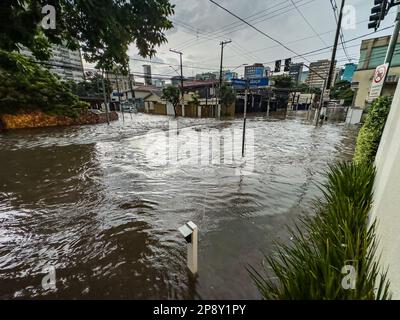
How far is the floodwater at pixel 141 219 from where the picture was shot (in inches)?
89.9

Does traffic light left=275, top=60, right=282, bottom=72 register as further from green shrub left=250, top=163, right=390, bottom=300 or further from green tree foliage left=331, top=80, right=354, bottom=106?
green tree foliage left=331, top=80, right=354, bottom=106

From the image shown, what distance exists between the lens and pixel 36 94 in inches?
478

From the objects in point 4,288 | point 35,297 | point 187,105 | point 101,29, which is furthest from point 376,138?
point 187,105

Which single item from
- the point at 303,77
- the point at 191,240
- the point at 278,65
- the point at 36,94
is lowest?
the point at 191,240

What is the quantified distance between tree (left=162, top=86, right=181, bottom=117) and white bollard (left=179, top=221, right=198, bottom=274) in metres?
25.5

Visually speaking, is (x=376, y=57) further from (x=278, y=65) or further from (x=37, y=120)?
(x=37, y=120)

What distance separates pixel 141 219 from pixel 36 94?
45.4 feet

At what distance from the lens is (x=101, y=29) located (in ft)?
10.1

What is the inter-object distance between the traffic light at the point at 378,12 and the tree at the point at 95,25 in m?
7.06
